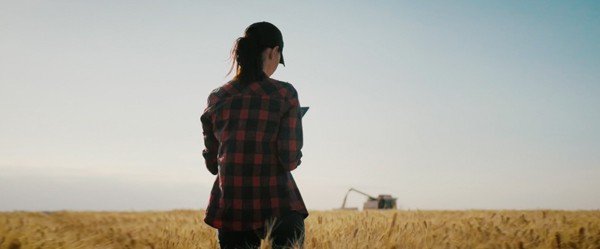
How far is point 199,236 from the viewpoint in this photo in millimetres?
4238

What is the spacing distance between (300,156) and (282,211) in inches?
11.6

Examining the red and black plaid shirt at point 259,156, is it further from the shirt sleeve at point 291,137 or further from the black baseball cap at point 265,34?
the black baseball cap at point 265,34

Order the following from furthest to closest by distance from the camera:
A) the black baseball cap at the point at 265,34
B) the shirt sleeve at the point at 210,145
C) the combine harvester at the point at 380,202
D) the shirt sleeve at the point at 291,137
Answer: the combine harvester at the point at 380,202
the shirt sleeve at the point at 210,145
the black baseball cap at the point at 265,34
the shirt sleeve at the point at 291,137

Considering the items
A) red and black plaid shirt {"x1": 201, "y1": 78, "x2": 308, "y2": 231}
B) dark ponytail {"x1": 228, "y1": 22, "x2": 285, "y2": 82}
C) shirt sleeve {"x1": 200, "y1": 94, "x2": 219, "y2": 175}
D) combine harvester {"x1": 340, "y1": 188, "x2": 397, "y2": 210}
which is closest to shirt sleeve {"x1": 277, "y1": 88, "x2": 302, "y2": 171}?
red and black plaid shirt {"x1": 201, "y1": 78, "x2": 308, "y2": 231}

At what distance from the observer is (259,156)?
2.29m

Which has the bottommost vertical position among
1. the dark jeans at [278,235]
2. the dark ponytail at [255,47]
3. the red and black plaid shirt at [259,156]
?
the dark jeans at [278,235]

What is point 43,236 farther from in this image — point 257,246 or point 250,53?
point 250,53

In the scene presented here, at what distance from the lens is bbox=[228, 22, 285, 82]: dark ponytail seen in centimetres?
241

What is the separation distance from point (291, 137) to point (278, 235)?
509mm

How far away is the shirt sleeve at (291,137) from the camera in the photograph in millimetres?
2254

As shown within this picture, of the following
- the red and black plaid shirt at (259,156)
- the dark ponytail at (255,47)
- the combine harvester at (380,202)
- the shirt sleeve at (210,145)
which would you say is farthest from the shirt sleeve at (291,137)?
the combine harvester at (380,202)

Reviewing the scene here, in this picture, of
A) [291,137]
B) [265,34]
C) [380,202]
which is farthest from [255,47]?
[380,202]

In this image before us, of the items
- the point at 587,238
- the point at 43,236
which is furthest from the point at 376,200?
the point at 43,236

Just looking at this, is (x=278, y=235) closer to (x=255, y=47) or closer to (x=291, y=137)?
(x=291, y=137)
